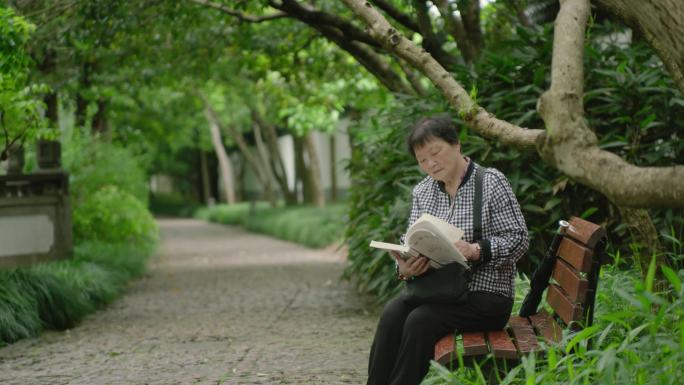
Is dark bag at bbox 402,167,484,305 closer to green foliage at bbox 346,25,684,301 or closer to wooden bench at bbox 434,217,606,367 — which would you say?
wooden bench at bbox 434,217,606,367

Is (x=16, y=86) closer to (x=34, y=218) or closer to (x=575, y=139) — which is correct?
(x=34, y=218)

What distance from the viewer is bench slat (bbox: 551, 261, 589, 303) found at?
13.7 feet

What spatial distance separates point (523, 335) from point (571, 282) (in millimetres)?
362

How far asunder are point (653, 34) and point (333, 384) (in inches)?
128

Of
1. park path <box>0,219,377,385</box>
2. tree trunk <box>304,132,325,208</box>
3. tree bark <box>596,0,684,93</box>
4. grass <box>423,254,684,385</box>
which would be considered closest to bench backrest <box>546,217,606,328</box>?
grass <box>423,254,684,385</box>

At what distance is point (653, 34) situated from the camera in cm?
366

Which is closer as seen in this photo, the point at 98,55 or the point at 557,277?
the point at 557,277

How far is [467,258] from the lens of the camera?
4.51m

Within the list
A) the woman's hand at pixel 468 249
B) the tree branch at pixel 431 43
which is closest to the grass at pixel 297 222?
the tree branch at pixel 431 43

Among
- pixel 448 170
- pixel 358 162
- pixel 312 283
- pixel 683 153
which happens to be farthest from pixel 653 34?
pixel 312 283

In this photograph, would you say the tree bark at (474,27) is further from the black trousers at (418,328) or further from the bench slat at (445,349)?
the bench slat at (445,349)

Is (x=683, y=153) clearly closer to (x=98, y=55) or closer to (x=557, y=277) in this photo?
(x=557, y=277)

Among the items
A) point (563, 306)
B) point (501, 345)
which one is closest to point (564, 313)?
point (563, 306)

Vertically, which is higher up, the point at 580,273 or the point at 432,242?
the point at 432,242
